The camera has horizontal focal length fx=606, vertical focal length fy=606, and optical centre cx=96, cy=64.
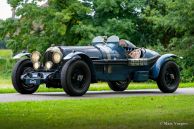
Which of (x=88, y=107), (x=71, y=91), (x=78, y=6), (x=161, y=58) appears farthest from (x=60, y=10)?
(x=88, y=107)

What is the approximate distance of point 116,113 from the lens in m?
10.2

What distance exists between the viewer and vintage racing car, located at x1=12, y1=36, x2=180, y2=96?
49.6 ft

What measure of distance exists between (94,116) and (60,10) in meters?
27.0

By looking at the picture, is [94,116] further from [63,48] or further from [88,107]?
[63,48]

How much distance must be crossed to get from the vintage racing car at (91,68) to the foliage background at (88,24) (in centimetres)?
1524

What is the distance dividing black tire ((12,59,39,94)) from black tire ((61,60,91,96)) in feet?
5.69

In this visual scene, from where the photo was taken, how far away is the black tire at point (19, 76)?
1614cm

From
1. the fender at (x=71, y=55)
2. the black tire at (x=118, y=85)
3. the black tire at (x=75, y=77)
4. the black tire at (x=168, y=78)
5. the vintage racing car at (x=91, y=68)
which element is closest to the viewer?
the black tire at (x=75, y=77)

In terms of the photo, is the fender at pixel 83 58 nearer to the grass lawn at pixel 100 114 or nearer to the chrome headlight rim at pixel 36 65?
the chrome headlight rim at pixel 36 65

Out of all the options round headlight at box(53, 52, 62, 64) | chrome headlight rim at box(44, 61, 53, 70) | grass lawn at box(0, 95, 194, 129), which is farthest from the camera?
chrome headlight rim at box(44, 61, 53, 70)

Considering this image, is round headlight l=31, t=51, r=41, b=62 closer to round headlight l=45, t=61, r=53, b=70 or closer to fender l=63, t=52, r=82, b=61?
round headlight l=45, t=61, r=53, b=70

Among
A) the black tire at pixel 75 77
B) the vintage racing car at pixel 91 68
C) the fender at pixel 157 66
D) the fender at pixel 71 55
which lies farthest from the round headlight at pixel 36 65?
the fender at pixel 157 66

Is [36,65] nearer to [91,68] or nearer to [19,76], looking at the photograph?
[19,76]

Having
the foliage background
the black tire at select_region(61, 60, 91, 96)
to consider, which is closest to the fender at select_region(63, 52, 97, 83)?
the black tire at select_region(61, 60, 91, 96)
